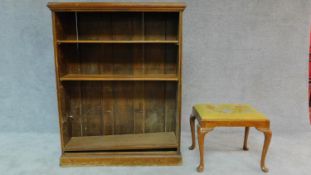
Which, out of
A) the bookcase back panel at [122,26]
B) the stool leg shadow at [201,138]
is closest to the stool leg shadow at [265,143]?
the stool leg shadow at [201,138]

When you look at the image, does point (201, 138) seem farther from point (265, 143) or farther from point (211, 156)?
point (265, 143)

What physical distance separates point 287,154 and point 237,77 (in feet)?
3.18

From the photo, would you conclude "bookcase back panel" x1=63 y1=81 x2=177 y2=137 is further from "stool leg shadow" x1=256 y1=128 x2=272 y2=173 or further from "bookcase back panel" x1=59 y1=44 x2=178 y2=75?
"stool leg shadow" x1=256 y1=128 x2=272 y2=173

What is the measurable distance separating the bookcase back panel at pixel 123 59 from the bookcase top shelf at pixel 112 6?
0.50m

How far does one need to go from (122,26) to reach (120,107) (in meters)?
0.85

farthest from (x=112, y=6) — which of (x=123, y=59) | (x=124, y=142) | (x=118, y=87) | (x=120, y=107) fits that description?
(x=124, y=142)

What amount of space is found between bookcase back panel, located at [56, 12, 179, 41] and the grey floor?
1206 mm

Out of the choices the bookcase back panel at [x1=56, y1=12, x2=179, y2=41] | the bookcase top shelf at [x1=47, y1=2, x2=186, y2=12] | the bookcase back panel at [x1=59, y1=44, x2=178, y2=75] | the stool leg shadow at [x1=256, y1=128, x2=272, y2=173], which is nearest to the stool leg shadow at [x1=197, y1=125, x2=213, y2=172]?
the stool leg shadow at [x1=256, y1=128, x2=272, y2=173]

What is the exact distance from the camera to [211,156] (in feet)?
8.13

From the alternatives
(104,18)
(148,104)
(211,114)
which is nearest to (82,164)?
(148,104)

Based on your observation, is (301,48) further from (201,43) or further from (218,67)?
(201,43)

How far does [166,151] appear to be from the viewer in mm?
2381

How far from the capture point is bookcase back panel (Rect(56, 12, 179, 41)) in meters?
2.46

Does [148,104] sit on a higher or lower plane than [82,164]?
higher
